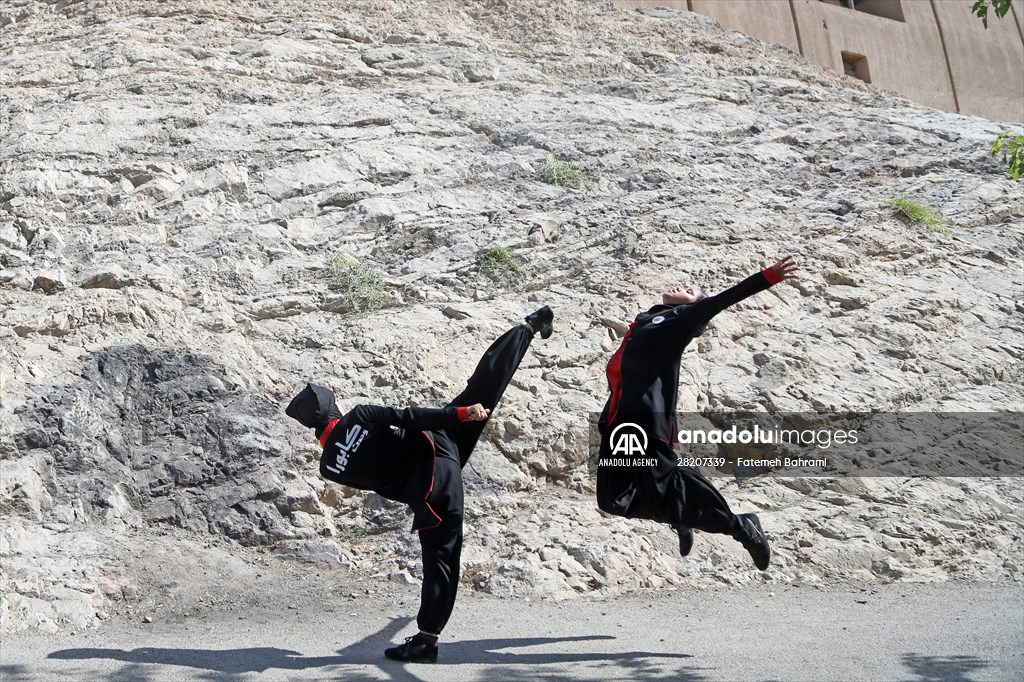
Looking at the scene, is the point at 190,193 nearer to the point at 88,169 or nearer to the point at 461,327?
the point at 88,169

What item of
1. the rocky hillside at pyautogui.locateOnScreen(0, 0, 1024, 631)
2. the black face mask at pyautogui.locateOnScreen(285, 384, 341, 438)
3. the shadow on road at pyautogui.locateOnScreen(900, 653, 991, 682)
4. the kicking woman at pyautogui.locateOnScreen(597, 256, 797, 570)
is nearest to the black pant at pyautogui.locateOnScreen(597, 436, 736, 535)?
the kicking woman at pyautogui.locateOnScreen(597, 256, 797, 570)

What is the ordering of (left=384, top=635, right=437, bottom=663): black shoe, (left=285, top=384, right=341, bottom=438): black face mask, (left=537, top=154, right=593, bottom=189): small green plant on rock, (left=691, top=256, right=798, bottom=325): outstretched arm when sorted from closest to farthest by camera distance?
(left=384, top=635, right=437, bottom=663): black shoe < (left=691, top=256, right=798, bottom=325): outstretched arm < (left=285, top=384, right=341, bottom=438): black face mask < (left=537, top=154, right=593, bottom=189): small green plant on rock

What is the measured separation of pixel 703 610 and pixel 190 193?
236 inches

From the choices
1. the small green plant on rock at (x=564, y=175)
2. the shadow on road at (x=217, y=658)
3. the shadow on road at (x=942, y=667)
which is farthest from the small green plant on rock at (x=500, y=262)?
the shadow on road at (x=942, y=667)

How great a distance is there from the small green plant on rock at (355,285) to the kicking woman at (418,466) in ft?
10.6

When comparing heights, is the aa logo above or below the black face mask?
below

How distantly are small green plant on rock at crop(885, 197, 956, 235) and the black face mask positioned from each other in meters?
6.80

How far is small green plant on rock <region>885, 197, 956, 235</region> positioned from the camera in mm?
9219

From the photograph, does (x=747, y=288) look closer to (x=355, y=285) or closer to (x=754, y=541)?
(x=754, y=541)

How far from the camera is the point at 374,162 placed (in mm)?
9523

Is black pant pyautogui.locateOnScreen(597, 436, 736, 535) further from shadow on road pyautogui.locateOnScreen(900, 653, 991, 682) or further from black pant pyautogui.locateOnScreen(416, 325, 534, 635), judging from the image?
shadow on road pyautogui.locateOnScreen(900, 653, 991, 682)

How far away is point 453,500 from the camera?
4270 millimetres

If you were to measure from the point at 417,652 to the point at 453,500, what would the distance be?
0.66m

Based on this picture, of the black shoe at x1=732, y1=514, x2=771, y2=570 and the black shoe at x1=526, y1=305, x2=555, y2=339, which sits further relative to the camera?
A: the black shoe at x1=526, y1=305, x2=555, y2=339
